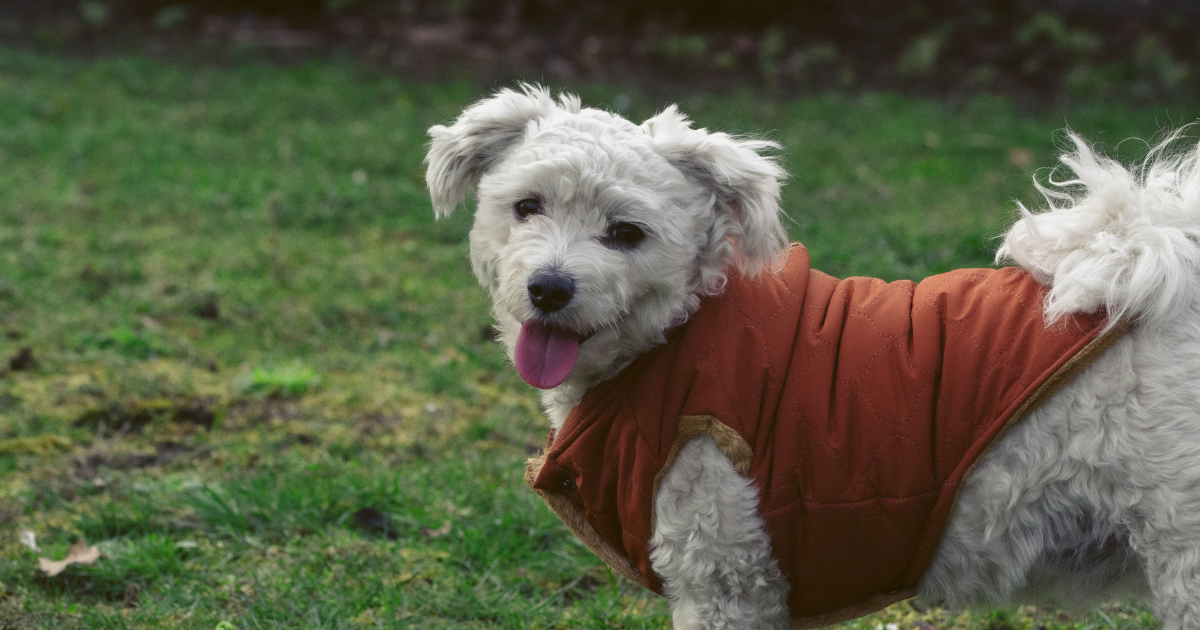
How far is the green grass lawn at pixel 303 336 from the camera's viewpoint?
3.38 m

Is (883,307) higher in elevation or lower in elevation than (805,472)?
higher

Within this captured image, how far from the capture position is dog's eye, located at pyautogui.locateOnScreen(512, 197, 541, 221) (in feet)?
8.86

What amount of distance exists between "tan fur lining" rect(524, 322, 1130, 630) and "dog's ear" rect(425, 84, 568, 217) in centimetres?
84

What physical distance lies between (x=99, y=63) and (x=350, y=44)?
263 cm

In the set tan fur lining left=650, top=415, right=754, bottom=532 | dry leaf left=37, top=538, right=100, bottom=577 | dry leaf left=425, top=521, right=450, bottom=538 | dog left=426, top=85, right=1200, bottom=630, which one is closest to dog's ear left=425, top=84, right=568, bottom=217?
dog left=426, top=85, right=1200, bottom=630

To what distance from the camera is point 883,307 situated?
255 cm

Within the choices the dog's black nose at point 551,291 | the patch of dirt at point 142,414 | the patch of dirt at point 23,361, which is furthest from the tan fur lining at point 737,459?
the patch of dirt at point 23,361

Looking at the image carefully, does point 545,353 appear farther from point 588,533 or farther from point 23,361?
point 23,361

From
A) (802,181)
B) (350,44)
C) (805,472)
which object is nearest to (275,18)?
(350,44)

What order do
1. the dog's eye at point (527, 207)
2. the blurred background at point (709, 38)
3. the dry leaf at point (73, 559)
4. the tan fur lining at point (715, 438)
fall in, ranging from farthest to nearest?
the blurred background at point (709, 38), the dry leaf at point (73, 559), the dog's eye at point (527, 207), the tan fur lining at point (715, 438)

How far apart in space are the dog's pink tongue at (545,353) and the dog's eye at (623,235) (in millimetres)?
260

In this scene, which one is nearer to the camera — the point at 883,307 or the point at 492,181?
the point at 883,307

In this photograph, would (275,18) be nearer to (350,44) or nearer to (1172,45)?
(350,44)

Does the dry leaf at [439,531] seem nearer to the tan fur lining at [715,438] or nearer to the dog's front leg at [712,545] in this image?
the dog's front leg at [712,545]
